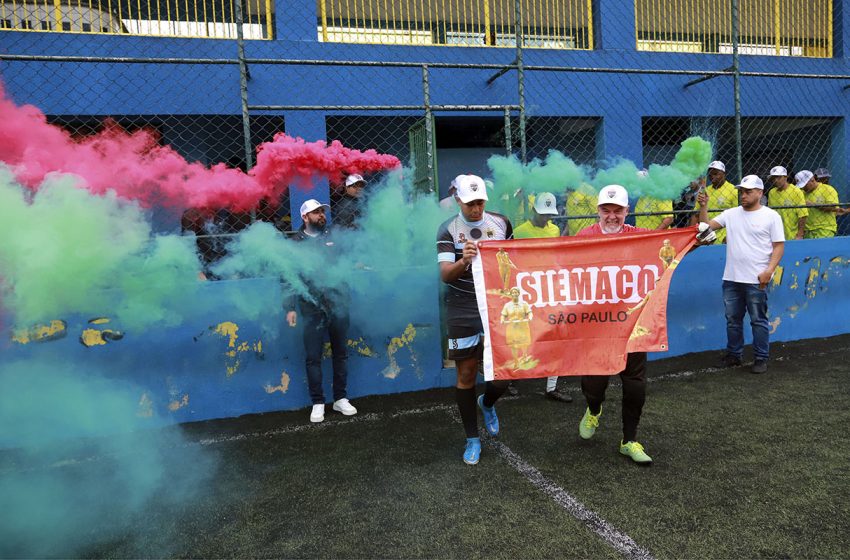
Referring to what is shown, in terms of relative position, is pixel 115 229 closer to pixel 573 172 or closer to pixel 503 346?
pixel 503 346

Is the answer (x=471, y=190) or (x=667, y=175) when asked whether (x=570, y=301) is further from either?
(x=667, y=175)

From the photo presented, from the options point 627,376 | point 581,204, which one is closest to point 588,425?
point 627,376

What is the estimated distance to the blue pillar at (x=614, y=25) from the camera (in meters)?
9.84

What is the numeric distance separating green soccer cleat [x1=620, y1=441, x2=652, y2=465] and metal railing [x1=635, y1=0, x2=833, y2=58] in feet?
27.4

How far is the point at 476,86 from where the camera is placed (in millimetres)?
9359

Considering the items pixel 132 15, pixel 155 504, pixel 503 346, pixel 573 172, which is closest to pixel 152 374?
pixel 155 504

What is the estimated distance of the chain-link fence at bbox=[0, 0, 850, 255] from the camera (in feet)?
25.1

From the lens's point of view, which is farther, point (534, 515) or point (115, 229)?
point (115, 229)

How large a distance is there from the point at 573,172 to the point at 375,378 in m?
2.68

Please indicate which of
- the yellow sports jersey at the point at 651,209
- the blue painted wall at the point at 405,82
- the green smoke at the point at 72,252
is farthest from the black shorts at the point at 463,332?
the blue painted wall at the point at 405,82

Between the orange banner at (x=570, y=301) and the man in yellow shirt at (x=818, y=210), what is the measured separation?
5276mm

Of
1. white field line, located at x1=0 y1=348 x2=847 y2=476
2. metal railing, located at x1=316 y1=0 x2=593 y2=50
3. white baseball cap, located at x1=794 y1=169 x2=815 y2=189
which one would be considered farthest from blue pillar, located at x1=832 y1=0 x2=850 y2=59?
white field line, located at x1=0 y1=348 x2=847 y2=476

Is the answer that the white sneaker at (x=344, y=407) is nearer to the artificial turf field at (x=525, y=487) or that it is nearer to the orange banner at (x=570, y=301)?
the artificial turf field at (x=525, y=487)

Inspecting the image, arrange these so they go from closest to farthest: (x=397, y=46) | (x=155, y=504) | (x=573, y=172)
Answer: (x=155, y=504)
(x=573, y=172)
(x=397, y=46)
